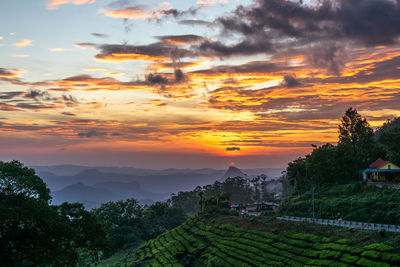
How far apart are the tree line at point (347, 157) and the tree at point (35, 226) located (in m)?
63.4

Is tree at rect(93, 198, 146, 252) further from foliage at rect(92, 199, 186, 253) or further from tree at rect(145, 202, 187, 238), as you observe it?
tree at rect(145, 202, 187, 238)

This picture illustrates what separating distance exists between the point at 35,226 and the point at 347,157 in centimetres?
7316

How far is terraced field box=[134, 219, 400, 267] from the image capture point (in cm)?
3462

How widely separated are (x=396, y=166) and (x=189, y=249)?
4767cm

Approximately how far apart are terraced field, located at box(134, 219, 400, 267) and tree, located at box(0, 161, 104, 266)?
752 inches

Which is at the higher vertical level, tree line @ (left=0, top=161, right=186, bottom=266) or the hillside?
tree line @ (left=0, top=161, right=186, bottom=266)

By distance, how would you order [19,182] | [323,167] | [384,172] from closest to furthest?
[19,182] < [384,172] < [323,167]

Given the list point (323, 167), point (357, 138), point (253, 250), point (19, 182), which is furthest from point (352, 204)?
point (19, 182)

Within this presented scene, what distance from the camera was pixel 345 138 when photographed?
93.4 metres

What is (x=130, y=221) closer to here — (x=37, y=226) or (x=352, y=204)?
(x=352, y=204)

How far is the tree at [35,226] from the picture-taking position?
92.1 feet

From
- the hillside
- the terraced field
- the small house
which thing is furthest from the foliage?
the small house

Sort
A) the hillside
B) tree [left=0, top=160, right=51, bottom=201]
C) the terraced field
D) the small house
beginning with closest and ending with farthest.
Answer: tree [left=0, top=160, right=51, bottom=201] < the terraced field < the hillside < the small house

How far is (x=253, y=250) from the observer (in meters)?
47.2
